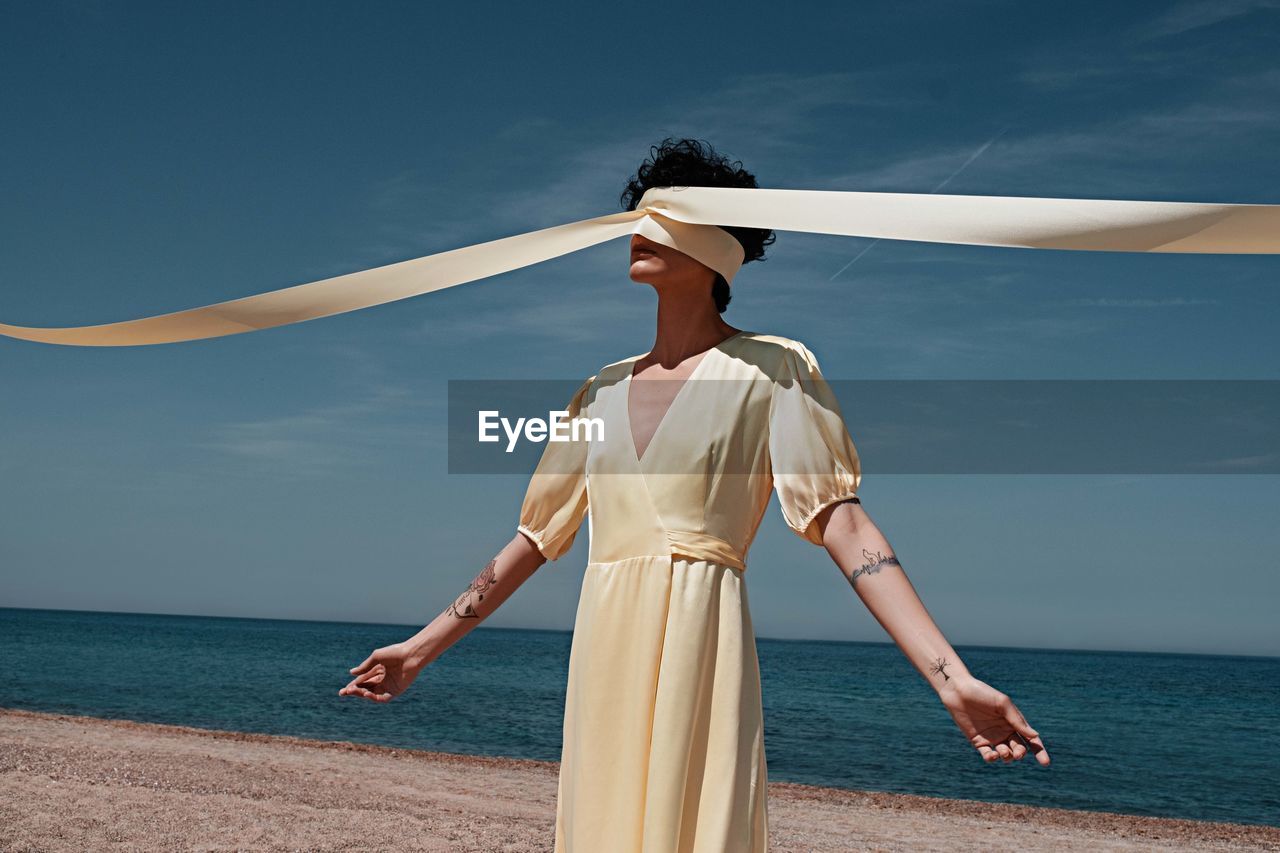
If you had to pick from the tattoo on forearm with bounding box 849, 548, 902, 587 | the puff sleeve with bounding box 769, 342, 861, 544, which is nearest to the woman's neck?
the puff sleeve with bounding box 769, 342, 861, 544

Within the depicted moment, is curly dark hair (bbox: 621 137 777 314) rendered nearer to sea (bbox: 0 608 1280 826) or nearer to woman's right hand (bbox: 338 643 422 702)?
woman's right hand (bbox: 338 643 422 702)

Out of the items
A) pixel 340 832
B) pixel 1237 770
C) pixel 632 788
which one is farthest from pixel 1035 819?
pixel 1237 770

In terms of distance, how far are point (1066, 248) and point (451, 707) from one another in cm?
3524

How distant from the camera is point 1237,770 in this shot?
30734 mm

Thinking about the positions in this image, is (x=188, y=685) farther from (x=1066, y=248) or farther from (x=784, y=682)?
(x=1066, y=248)

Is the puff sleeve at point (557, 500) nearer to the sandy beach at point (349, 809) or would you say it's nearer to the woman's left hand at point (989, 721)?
the woman's left hand at point (989, 721)

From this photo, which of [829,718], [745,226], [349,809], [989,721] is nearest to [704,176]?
[745,226]

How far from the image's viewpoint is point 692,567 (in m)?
2.21

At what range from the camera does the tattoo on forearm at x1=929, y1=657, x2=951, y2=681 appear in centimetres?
192

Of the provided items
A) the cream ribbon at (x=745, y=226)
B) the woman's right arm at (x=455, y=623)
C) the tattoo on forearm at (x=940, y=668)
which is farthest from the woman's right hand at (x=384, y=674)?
the tattoo on forearm at (x=940, y=668)

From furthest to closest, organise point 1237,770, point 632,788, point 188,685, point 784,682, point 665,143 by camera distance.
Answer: point 784,682, point 188,685, point 1237,770, point 665,143, point 632,788

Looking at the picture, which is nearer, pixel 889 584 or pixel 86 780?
pixel 889 584

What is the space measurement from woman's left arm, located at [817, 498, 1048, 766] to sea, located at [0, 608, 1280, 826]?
35.2ft

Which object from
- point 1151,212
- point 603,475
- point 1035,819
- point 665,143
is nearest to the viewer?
point 1151,212
